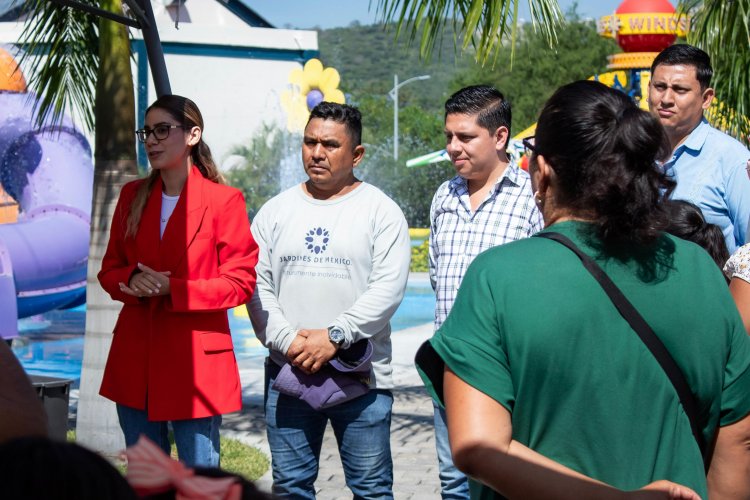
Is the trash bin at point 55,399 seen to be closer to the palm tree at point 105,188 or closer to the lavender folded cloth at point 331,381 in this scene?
the palm tree at point 105,188

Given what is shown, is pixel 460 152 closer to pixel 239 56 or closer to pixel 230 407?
pixel 230 407

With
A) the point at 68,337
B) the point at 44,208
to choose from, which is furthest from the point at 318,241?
the point at 68,337

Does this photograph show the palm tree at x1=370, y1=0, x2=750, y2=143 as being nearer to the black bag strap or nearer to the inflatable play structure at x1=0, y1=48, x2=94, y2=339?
the black bag strap

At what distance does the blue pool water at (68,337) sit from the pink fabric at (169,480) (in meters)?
9.31

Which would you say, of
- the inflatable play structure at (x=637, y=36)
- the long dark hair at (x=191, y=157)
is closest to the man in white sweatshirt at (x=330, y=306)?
the long dark hair at (x=191, y=157)

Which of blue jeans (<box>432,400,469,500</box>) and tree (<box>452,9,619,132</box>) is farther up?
tree (<box>452,9,619,132</box>)

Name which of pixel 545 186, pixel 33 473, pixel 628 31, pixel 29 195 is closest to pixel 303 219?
pixel 545 186

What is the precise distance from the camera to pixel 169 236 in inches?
170

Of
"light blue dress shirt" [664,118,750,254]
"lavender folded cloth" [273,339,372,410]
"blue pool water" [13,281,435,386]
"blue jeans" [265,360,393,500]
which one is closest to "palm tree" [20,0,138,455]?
"blue jeans" [265,360,393,500]

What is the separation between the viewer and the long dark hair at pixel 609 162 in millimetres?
2156

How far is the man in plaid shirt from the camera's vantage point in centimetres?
443

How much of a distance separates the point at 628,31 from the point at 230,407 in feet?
49.9

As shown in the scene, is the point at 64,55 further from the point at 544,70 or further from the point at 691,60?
the point at 544,70

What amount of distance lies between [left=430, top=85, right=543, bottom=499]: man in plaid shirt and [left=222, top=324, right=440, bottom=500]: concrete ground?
1222 millimetres
